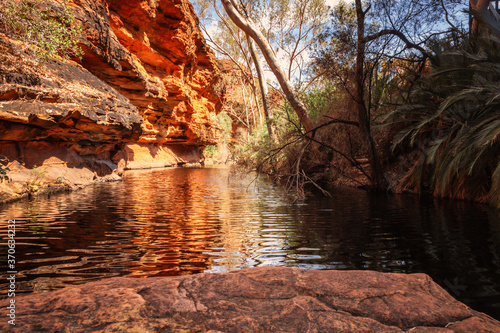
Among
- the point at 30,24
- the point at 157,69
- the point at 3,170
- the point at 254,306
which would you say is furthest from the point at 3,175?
the point at 157,69

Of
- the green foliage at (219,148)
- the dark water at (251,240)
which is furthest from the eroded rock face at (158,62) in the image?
the dark water at (251,240)

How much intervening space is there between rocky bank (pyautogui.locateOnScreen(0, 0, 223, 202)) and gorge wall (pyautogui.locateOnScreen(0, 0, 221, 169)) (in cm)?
4

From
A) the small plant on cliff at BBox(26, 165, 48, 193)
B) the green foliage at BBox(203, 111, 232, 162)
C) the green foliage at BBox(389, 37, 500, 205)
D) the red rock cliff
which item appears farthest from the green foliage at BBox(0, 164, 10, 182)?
the green foliage at BBox(203, 111, 232, 162)

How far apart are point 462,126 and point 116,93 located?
1414 cm

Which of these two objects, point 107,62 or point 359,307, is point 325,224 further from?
point 107,62

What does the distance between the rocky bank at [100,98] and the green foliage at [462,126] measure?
10.6 metres

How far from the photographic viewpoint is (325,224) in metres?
5.77

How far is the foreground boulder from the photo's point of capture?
5.22 ft

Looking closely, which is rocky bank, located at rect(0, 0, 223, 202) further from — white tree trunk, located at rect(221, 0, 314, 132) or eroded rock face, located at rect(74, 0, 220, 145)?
white tree trunk, located at rect(221, 0, 314, 132)

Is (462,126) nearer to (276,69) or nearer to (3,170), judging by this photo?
(276,69)

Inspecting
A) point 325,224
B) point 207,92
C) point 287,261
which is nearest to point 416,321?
point 287,261

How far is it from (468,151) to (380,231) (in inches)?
138

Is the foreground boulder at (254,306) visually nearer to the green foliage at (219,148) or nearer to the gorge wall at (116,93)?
the gorge wall at (116,93)

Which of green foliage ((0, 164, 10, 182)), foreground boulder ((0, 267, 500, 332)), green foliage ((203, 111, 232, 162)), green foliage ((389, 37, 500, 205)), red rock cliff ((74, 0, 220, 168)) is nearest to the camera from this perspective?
foreground boulder ((0, 267, 500, 332))
